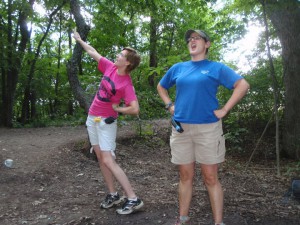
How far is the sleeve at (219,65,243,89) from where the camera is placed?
314 centimetres

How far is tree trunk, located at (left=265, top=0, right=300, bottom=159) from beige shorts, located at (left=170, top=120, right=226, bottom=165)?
3906 mm

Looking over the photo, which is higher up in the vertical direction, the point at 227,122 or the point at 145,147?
the point at 227,122

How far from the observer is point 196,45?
10.9 ft

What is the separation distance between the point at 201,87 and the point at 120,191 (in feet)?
7.98

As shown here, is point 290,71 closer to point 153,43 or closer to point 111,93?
point 111,93

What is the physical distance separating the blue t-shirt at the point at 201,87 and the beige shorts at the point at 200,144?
8 centimetres

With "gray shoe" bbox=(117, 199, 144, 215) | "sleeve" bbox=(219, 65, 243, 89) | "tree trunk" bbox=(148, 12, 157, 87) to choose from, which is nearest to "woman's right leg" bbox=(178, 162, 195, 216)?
"gray shoe" bbox=(117, 199, 144, 215)

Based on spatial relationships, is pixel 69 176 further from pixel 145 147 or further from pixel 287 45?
pixel 287 45

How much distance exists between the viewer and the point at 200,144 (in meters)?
3.29

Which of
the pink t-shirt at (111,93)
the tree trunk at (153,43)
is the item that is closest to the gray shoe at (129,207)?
the pink t-shirt at (111,93)

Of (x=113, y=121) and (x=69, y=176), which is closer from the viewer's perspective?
(x=113, y=121)

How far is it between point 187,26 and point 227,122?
1225 cm

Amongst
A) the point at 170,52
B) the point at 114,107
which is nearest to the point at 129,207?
the point at 114,107

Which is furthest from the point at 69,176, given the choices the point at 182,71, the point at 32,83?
the point at 32,83
